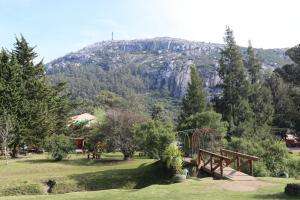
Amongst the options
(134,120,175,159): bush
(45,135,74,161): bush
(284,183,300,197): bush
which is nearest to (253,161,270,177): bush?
(134,120,175,159): bush

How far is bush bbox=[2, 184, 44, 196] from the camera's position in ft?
89.1

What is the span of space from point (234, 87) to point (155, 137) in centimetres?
2505

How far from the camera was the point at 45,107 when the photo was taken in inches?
2028

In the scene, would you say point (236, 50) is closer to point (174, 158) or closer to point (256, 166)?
point (256, 166)

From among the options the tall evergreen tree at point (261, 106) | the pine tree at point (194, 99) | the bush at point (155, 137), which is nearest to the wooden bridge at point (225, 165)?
the bush at point (155, 137)

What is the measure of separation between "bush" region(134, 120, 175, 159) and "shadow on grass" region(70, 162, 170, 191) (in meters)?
1.72

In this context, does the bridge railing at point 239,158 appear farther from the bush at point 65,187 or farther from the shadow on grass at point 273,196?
the bush at point 65,187

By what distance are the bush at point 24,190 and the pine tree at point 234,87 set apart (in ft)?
102

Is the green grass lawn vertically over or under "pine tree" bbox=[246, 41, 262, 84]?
under

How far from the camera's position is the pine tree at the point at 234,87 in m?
55.5

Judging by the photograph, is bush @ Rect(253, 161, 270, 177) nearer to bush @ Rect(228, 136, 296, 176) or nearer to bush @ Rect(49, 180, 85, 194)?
bush @ Rect(228, 136, 296, 176)

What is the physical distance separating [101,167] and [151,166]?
5003 mm

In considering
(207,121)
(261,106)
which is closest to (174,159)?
(207,121)

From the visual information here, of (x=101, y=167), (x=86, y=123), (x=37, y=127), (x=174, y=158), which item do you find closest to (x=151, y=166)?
(x=101, y=167)
